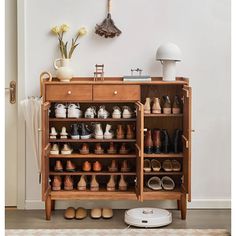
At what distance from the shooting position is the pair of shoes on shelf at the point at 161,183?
4142 mm

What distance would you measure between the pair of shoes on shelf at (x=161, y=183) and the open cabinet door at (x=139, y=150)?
0.17m

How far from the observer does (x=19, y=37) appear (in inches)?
168

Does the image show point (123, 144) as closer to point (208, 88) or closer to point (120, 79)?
point (120, 79)

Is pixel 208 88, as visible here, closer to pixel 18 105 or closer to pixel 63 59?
pixel 63 59

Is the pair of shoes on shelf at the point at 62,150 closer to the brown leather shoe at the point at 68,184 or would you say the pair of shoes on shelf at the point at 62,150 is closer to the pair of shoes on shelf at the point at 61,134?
the pair of shoes on shelf at the point at 61,134

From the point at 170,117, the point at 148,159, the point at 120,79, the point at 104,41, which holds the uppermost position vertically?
the point at 104,41

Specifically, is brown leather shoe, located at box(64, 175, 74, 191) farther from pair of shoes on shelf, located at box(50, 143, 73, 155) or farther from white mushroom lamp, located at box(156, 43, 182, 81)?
white mushroom lamp, located at box(156, 43, 182, 81)

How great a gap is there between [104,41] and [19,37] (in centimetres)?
71

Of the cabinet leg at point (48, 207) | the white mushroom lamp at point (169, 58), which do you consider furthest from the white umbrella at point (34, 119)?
the white mushroom lamp at point (169, 58)

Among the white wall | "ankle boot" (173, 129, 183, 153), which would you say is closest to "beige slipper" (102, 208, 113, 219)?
the white wall

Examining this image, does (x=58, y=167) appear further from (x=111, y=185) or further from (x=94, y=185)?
(x=111, y=185)

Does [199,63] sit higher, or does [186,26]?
[186,26]
